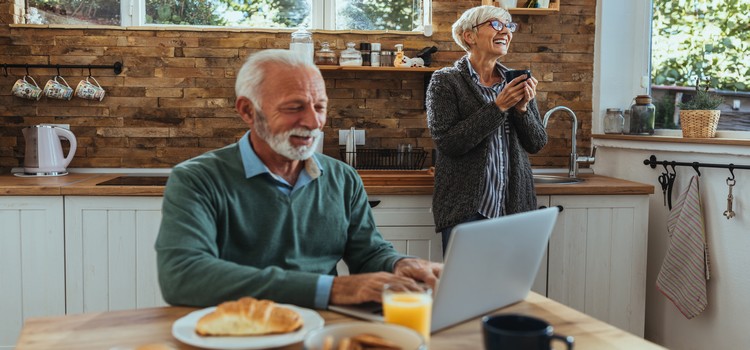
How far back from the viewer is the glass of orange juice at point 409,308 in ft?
3.50

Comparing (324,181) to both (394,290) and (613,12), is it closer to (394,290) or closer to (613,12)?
(394,290)

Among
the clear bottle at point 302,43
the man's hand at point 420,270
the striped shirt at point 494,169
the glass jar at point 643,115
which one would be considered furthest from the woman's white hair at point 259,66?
the glass jar at point 643,115

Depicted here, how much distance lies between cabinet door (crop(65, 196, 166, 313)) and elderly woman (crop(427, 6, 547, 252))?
1167 mm

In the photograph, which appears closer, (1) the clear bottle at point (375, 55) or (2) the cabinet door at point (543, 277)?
(2) the cabinet door at point (543, 277)

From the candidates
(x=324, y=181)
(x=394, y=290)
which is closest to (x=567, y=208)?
(x=324, y=181)

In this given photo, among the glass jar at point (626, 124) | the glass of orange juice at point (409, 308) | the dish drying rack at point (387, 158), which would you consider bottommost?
the glass of orange juice at point (409, 308)

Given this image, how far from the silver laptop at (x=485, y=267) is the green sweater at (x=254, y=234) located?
0.61ft

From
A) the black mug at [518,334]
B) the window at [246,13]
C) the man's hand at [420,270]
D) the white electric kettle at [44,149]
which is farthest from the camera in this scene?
the window at [246,13]

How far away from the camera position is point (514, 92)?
2.53 m

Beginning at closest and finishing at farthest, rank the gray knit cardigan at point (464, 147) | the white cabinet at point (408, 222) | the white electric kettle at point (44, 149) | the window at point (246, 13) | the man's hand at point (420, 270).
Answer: the man's hand at point (420, 270), the gray knit cardigan at point (464, 147), the white cabinet at point (408, 222), the white electric kettle at point (44, 149), the window at point (246, 13)

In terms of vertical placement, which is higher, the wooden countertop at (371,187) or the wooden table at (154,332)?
the wooden countertop at (371,187)

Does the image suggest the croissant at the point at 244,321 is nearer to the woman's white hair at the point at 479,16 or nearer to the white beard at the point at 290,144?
the white beard at the point at 290,144

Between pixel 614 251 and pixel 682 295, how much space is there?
320mm

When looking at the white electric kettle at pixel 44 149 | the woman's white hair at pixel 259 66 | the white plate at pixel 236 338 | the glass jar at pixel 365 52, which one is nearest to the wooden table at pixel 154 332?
the white plate at pixel 236 338
